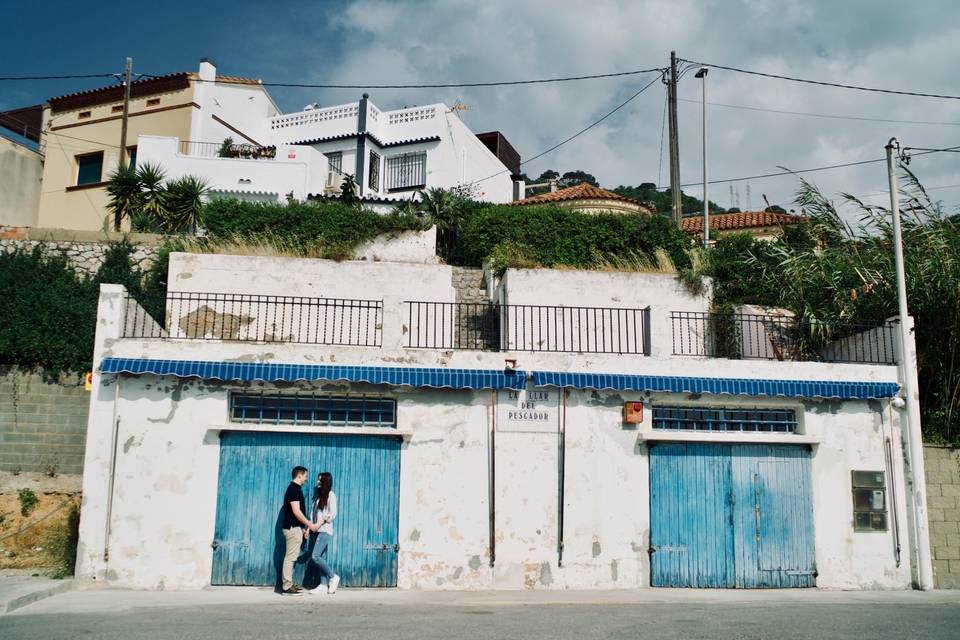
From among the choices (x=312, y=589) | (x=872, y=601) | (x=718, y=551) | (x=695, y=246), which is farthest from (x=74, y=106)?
(x=872, y=601)

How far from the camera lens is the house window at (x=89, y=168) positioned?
96.6ft

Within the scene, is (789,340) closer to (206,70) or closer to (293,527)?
(293,527)

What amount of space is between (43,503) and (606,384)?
1134cm

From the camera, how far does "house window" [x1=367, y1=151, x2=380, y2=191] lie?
30.8 metres

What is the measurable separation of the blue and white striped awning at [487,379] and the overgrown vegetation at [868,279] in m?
2.34

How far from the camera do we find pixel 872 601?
1122cm

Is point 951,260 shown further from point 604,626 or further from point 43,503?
point 43,503

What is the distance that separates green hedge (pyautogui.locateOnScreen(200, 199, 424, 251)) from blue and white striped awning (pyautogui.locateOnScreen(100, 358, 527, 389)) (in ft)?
27.4

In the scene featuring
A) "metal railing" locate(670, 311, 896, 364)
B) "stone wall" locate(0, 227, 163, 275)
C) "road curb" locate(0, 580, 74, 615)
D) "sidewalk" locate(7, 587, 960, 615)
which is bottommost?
"sidewalk" locate(7, 587, 960, 615)

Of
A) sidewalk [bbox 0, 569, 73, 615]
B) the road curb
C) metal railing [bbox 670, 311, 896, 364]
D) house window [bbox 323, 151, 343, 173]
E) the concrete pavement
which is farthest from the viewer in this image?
house window [bbox 323, 151, 343, 173]

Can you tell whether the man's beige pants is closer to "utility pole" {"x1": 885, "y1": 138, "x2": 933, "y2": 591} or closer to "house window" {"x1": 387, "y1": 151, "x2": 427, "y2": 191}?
"utility pole" {"x1": 885, "y1": 138, "x2": 933, "y2": 591}

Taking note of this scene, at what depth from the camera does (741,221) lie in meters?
30.0

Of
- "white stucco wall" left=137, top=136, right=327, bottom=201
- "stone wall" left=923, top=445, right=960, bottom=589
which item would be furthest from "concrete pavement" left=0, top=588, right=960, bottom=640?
"white stucco wall" left=137, top=136, right=327, bottom=201

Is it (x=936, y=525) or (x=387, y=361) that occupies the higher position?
(x=387, y=361)
